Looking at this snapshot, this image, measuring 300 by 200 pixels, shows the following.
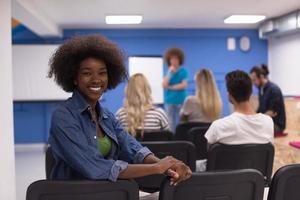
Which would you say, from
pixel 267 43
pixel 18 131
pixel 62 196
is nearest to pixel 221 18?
pixel 267 43

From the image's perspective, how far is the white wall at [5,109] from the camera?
3184 mm

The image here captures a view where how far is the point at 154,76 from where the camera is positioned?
738 centimetres

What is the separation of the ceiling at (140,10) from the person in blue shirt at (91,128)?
8.83 feet

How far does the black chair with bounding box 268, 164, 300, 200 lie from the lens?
1.45m

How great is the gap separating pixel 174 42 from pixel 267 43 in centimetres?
192

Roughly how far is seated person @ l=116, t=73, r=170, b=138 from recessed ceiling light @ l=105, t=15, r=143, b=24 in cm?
315

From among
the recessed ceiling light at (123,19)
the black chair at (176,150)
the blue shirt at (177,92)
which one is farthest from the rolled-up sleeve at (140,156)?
the recessed ceiling light at (123,19)

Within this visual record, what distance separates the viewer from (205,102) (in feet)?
12.3

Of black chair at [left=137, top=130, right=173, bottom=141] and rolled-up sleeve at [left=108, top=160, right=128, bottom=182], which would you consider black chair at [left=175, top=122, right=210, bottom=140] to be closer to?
black chair at [left=137, top=130, right=173, bottom=141]

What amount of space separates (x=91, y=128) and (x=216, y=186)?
57cm

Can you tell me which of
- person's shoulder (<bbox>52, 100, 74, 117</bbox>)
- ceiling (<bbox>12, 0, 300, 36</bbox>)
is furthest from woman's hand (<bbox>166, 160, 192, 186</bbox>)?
ceiling (<bbox>12, 0, 300, 36</bbox>)

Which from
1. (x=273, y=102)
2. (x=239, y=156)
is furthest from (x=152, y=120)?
(x=273, y=102)

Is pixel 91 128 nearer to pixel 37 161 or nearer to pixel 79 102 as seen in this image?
pixel 79 102

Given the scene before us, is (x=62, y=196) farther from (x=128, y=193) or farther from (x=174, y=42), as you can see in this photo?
(x=174, y=42)
